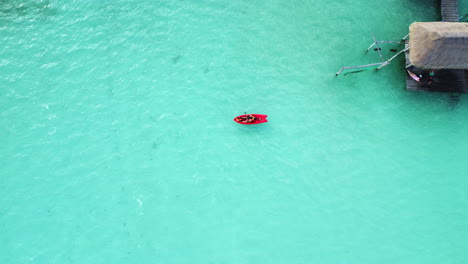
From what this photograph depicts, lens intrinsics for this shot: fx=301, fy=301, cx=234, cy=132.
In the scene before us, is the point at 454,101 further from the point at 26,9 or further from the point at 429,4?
the point at 26,9

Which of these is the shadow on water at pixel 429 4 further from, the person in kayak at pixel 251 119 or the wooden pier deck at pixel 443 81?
the person in kayak at pixel 251 119

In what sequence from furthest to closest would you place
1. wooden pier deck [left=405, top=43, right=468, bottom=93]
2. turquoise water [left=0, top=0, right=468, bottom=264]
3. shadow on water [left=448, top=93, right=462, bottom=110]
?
shadow on water [left=448, top=93, right=462, bottom=110] → wooden pier deck [left=405, top=43, right=468, bottom=93] → turquoise water [left=0, top=0, right=468, bottom=264]

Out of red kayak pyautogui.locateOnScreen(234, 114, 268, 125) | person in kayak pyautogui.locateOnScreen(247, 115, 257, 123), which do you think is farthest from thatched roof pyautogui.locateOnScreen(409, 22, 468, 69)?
person in kayak pyautogui.locateOnScreen(247, 115, 257, 123)

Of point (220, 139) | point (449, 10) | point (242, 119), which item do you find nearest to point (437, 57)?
point (449, 10)

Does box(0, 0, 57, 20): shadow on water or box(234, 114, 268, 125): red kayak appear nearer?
box(234, 114, 268, 125): red kayak

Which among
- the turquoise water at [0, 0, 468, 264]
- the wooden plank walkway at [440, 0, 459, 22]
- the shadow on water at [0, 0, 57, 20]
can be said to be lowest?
the turquoise water at [0, 0, 468, 264]

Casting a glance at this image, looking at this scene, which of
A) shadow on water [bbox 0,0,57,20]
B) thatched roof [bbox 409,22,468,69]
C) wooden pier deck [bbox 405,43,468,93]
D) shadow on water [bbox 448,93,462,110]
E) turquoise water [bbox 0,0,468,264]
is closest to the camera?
thatched roof [bbox 409,22,468,69]

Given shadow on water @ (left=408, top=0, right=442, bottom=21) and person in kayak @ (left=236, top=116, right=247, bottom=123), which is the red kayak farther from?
shadow on water @ (left=408, top=0, right=442, bottom=21)

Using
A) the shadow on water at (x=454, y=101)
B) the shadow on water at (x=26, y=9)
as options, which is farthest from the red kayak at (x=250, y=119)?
the shadow on water at (x=26, y=9)
